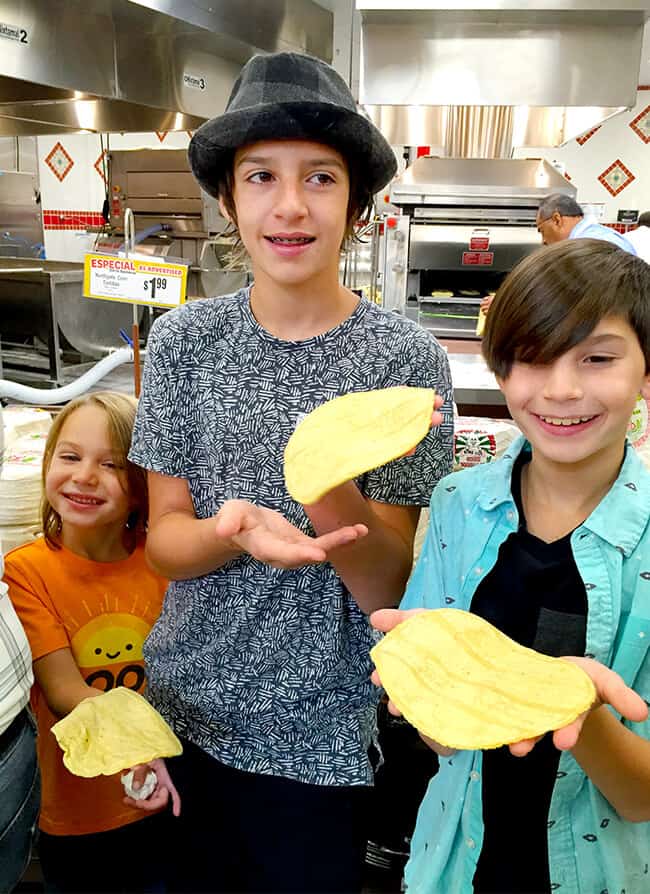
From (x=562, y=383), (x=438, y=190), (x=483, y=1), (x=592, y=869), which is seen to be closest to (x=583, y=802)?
(x=592, y=869)

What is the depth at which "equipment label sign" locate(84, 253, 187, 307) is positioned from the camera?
69.2 inches

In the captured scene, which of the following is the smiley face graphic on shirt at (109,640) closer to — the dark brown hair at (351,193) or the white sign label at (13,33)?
the dark brown hair at (351,193)

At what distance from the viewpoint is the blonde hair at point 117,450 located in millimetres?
1232

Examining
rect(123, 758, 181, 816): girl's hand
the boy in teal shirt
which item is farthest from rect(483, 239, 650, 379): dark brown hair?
rect(123, 758, 181, 816): girl's hand

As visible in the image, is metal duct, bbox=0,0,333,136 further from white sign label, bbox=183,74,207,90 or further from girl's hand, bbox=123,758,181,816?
girl's hand, bbox=123,758,181,816

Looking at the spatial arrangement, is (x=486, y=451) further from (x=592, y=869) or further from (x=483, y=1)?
(x=483, y=1)

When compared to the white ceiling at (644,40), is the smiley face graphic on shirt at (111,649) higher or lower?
lower

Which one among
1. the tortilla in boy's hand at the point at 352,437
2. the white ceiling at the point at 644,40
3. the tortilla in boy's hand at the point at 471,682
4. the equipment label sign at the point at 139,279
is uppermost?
the white ceiling at the point at 644,40

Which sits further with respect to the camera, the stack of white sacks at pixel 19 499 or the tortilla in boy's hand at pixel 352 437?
the stack of white sacks at pixel 19 499

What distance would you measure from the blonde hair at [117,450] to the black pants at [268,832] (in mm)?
453

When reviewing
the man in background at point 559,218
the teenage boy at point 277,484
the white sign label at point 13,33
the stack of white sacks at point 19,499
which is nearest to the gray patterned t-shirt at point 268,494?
the teenage boy at point 277,484

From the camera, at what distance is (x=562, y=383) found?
77 centimetres

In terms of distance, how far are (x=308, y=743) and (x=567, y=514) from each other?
1.56 feet

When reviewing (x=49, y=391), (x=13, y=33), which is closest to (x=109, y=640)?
(x=49, y=391)
